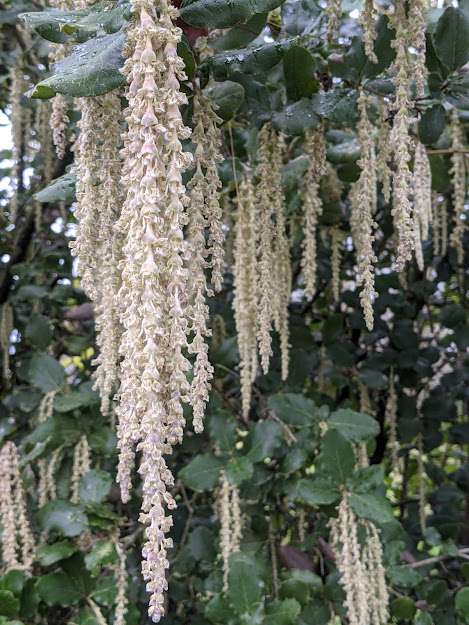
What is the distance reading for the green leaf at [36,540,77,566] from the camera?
138 cm

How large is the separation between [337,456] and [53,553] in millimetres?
665

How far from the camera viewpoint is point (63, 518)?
4.63ft

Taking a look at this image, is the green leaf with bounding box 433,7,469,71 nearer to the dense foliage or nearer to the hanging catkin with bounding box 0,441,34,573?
the dense foliage

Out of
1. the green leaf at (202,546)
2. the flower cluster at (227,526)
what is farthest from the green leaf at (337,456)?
the green leaf at (202,546)

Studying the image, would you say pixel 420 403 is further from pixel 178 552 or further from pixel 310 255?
pixel 310 255

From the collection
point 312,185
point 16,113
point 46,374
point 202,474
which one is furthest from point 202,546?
point 16,113

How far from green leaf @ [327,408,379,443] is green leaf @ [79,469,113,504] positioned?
0.55 m

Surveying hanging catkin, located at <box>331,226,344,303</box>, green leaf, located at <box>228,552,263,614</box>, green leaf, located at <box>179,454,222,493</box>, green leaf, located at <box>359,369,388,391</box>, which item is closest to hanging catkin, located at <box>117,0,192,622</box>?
green leaf, located at <box>228,552,263,614</box>

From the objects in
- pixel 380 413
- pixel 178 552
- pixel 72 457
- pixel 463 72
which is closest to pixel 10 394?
→ pixel 72 457

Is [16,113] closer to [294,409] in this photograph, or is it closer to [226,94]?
[226,94]

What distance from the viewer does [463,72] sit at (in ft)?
3.98

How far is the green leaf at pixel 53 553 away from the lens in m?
1.38

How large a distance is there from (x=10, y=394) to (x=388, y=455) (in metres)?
1.50

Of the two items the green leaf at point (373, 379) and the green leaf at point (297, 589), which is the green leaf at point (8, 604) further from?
the green leaf at point (373, 379)
